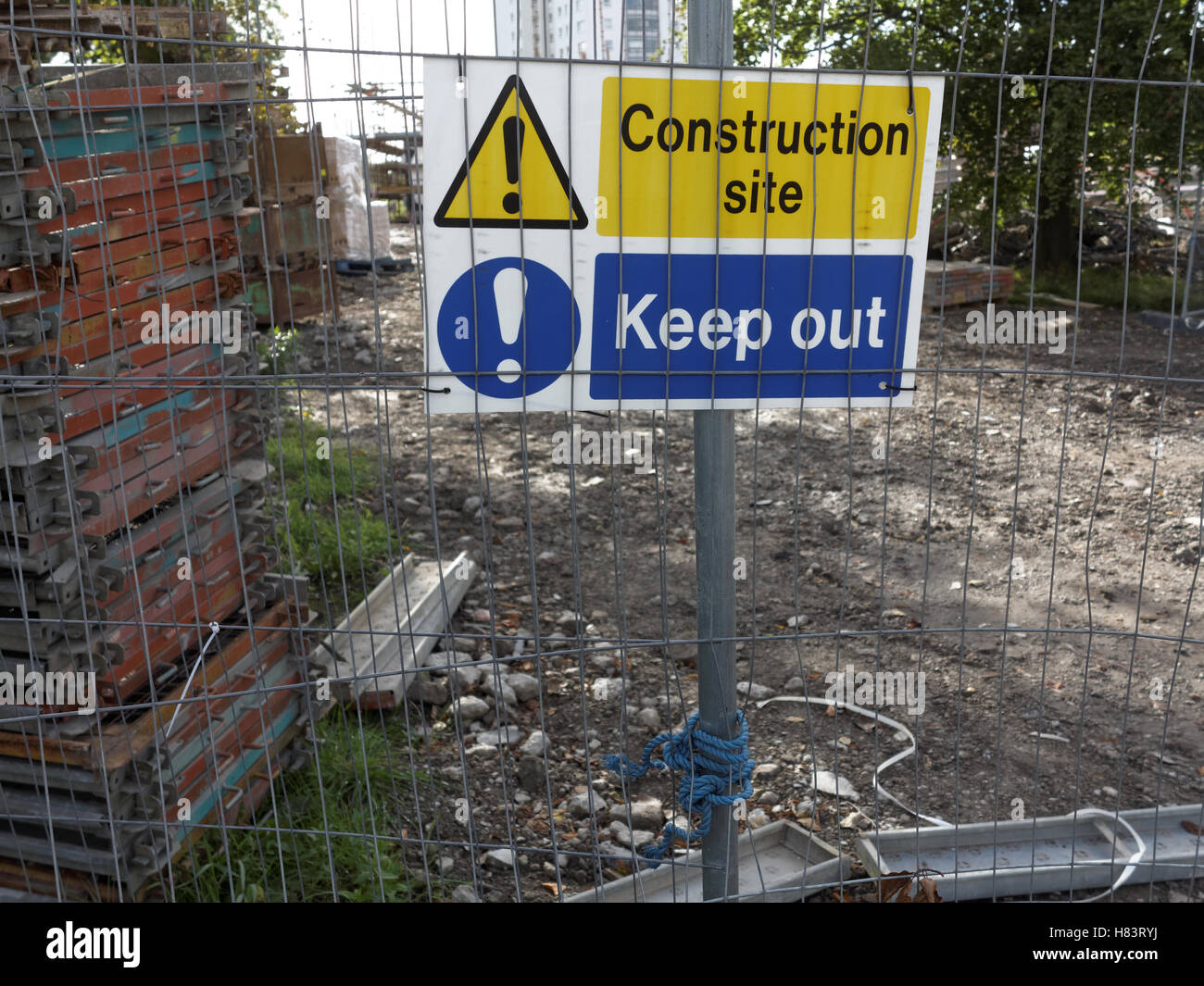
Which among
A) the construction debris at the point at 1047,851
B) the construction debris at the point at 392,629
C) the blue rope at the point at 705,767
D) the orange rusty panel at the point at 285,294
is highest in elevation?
the orange rusty panel at the point at 285,294

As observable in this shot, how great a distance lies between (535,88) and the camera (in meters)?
2.34

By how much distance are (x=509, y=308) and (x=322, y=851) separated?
1986mm

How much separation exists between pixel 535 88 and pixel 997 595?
4144 millimetres

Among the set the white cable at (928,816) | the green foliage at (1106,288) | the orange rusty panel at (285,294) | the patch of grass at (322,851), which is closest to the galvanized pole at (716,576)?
the white cable at (928,816)

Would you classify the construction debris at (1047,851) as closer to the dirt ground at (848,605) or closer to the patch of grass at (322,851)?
the dirt ground at (848,605)

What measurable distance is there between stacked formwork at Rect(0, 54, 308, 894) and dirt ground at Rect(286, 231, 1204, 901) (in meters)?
0.53

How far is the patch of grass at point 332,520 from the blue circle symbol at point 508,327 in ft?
7.82

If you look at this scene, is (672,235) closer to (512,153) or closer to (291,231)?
(512,153)

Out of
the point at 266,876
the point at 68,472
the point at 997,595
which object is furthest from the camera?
the point at 997,595

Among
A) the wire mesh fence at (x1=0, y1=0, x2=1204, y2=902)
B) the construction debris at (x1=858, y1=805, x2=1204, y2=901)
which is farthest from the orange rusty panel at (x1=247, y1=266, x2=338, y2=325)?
the construction debris at (x1=858, y1=805, x2=1204, y2=901)

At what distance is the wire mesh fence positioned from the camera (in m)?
2.44

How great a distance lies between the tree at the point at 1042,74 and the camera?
33.2 ft
